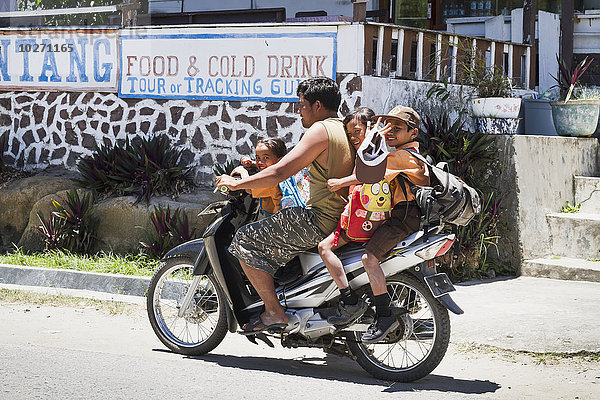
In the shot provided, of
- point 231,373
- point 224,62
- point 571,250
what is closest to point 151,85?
point 224,62

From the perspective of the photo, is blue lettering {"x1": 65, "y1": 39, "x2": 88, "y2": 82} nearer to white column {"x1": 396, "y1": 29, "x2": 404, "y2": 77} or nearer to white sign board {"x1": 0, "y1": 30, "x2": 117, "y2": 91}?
white sign board {"x1": 0, "y1": 30, "x2": 117, "y2": 91}

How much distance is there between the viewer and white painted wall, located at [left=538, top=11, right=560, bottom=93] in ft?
41.5

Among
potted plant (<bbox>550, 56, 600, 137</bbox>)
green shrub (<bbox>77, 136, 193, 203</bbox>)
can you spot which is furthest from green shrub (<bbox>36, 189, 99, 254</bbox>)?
potted plant (<bbox>550, 56, 600, 137</bbox>)

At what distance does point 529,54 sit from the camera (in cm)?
1196

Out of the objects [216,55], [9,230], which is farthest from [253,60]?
[9,230]

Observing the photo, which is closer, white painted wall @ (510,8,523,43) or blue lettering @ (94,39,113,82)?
blue lettering @ (94,39,113,82)

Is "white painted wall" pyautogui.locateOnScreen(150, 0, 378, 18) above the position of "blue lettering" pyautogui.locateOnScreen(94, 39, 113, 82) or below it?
above

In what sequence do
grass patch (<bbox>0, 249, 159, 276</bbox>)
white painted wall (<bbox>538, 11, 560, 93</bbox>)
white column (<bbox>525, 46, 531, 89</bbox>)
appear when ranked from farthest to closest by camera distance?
white painted wall (<bbox>538, 11, 560, 93</bbox>), white column (<bbox>525, 46, 531, 89</bbox>), grass patch (<bbox>0, 249, 159, 276</bbox>)

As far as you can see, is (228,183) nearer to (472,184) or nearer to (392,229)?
(392,229)

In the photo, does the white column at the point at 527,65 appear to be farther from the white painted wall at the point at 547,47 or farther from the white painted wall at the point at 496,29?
the white painted wall at the point at 496,29

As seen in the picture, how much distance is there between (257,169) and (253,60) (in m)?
3.79

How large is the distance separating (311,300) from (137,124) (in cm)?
542

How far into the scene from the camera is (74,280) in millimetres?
8672

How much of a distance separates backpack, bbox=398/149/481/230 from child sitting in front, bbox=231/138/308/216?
93 cm
